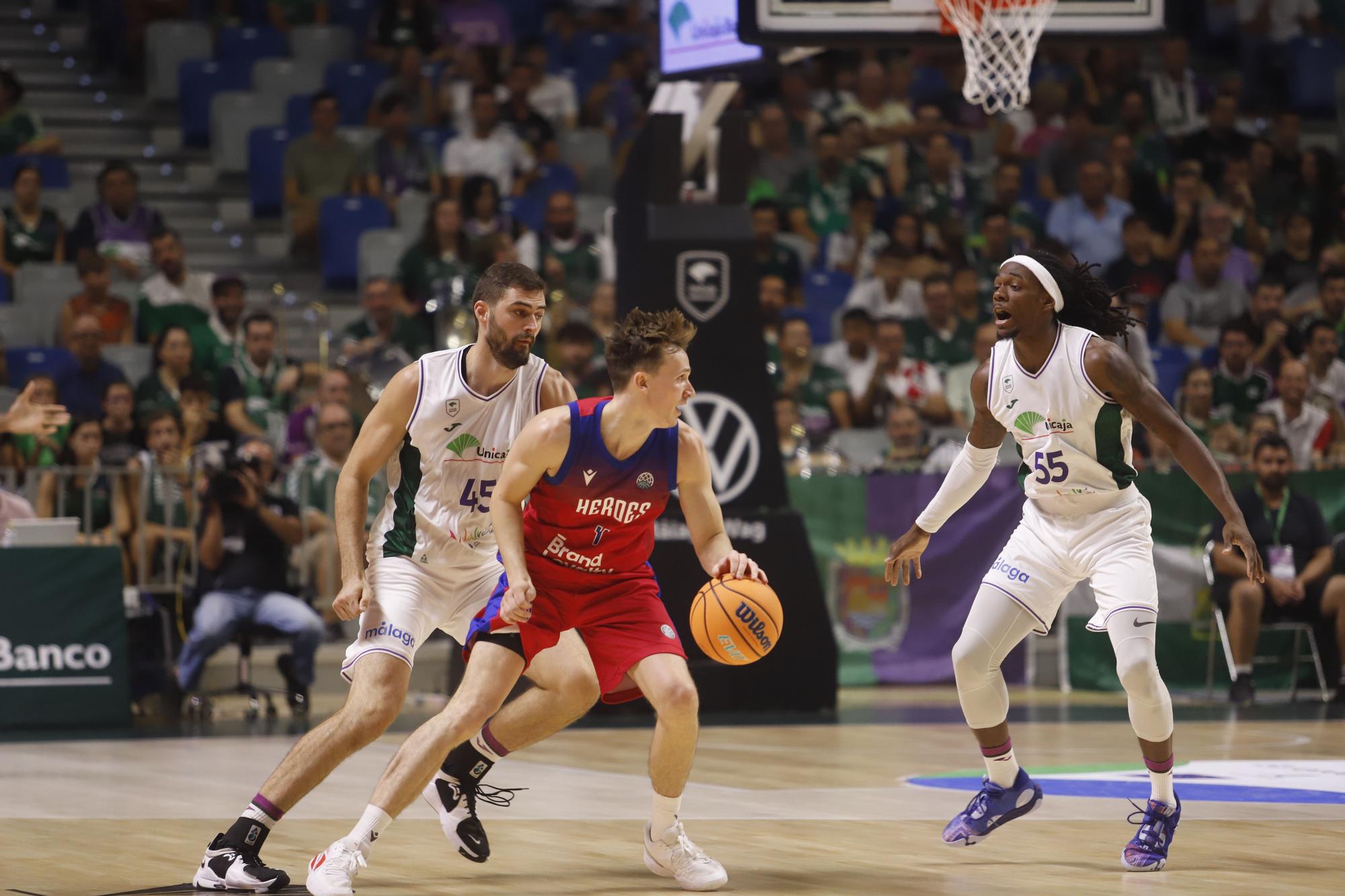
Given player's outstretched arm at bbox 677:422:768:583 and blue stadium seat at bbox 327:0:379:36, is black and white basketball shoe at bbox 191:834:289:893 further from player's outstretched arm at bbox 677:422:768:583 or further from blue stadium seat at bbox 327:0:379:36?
blue stadium seat at bbox 327:0:379:36

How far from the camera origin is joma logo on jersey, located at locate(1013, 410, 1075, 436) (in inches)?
267

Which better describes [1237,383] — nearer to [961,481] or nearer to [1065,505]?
[961,481]

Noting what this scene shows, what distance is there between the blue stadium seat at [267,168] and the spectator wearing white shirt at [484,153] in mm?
1421

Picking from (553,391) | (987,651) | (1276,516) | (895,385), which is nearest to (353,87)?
(895,385)

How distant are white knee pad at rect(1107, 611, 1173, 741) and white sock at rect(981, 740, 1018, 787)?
1.66 ft

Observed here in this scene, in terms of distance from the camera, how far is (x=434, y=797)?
21.8ft

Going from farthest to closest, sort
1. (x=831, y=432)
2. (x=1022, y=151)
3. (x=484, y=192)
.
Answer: (x=1022, y=151) < (x=484, y=192) < (x=831, y=432)

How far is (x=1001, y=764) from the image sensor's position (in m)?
6.95

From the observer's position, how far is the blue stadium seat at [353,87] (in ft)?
57.0

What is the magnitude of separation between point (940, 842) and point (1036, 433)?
5.08 feet

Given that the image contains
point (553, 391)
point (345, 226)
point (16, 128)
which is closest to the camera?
point (553, 391)

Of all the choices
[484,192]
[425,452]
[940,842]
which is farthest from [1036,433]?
[484,192]

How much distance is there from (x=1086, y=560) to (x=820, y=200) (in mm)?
10519

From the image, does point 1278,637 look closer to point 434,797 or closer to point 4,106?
point 434,797
